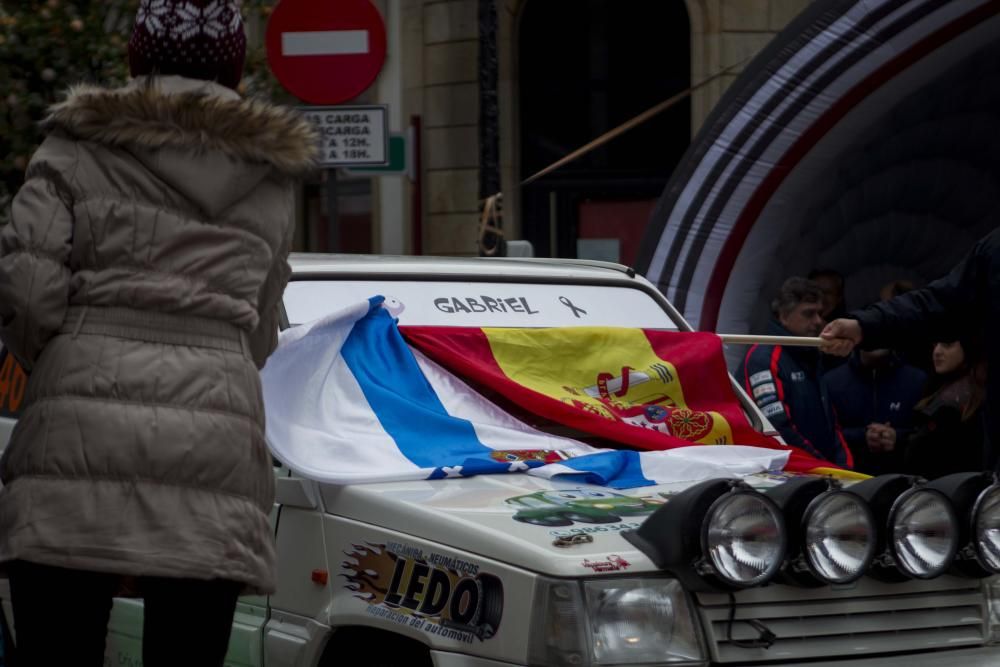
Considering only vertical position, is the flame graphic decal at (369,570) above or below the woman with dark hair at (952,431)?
above

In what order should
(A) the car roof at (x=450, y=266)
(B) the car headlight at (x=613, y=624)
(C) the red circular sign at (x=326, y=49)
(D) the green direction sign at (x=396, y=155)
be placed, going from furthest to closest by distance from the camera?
(D) the green direction sign at (x=396, y=155)
(C) the red circular sign at (x=326, y=49)
(A) the car roof at (x=450, y=266)
(B) the car headlight at (x=613, y=624)

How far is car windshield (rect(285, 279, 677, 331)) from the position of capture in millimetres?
5359

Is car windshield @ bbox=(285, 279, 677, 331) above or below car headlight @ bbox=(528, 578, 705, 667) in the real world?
above

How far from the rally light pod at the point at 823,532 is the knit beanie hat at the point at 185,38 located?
5.23 feet

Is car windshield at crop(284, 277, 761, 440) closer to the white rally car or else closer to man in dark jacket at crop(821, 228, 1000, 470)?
man in dark jacket at crop(821, 228, 1000, 470)

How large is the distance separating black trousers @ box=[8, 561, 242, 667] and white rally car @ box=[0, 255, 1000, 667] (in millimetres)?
31

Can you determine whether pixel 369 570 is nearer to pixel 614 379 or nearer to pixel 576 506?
pixel 576 506

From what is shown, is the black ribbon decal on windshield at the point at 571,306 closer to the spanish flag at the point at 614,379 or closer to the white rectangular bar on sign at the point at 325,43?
the spanish flag at the point at 614,379

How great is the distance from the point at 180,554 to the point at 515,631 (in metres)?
0.81

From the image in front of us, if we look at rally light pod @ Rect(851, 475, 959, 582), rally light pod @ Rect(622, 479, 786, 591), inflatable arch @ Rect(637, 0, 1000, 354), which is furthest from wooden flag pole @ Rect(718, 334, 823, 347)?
inflatable arch @ Rect(637, 0, 1000, 354)

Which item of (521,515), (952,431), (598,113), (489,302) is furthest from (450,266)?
(598,113)

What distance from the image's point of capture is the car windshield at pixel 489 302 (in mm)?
5359

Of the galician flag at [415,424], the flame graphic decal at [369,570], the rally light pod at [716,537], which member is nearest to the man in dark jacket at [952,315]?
the galician flag at [415,424]

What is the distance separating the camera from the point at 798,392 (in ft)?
25.7
